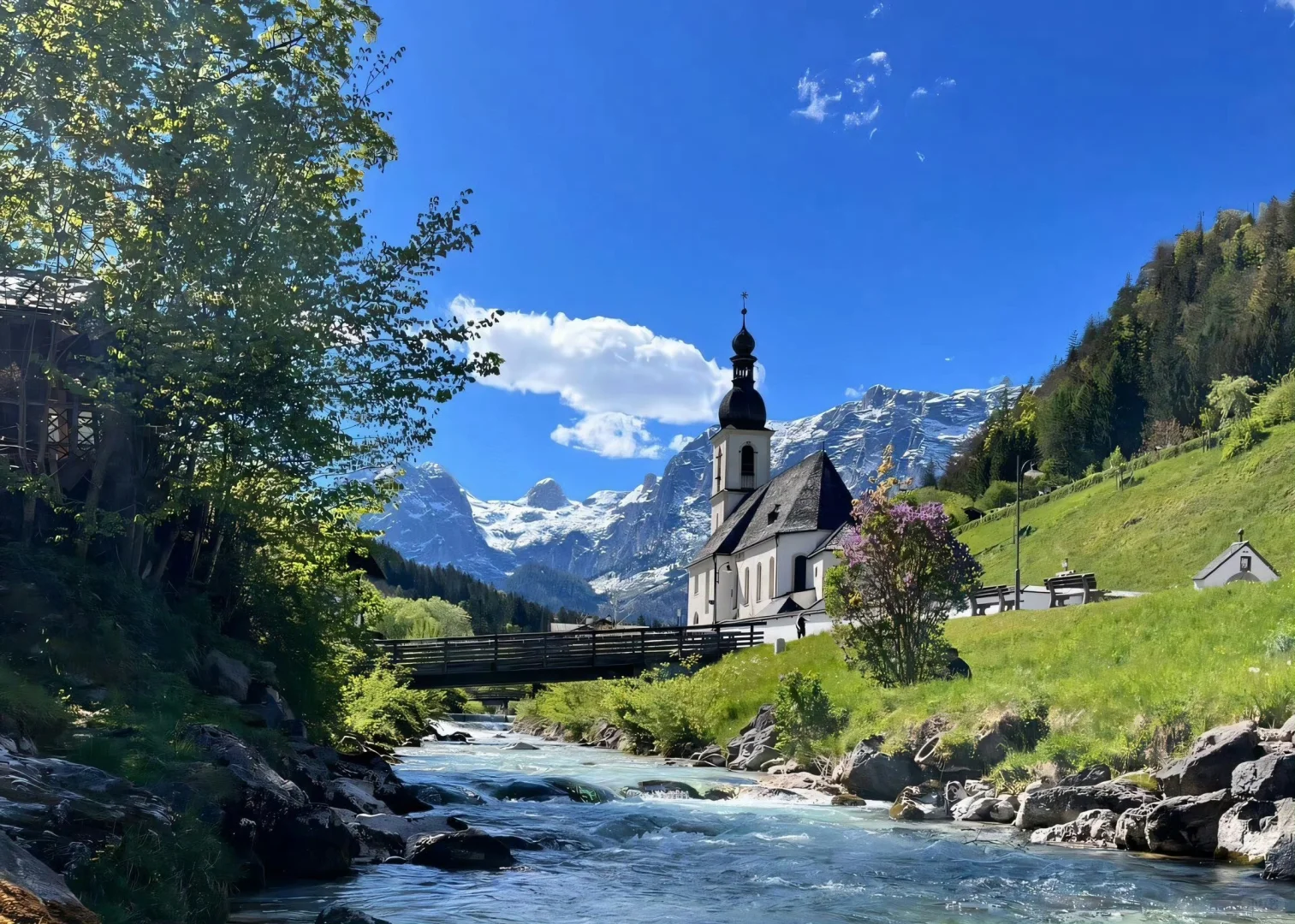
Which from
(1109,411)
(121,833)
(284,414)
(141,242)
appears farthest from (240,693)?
(1109,411)

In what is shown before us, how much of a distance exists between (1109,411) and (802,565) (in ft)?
247

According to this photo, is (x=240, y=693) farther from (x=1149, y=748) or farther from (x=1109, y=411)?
(x=1109, y=411)

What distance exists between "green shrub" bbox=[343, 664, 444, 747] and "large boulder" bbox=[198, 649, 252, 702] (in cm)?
584

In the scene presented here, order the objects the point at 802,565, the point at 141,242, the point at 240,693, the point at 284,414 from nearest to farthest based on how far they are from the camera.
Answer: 1. the point at 141,242
2. the point at 284,414
3. the point at 240,693
4. the point at 802,565

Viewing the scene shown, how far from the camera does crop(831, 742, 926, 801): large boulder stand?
21.4m

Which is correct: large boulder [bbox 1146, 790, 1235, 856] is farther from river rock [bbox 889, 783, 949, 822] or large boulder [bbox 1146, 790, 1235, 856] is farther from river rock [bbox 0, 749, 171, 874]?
river rock [bbox 0, 749, 171, 874]

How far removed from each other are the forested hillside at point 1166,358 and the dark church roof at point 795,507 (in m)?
41.3

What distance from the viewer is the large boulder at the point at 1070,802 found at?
1606cm

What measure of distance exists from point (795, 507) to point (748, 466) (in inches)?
877

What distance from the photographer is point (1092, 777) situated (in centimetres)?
1725

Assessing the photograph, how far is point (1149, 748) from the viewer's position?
17.5 m

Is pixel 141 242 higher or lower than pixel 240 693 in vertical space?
higher

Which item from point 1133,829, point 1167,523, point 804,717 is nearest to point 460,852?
point 1133,829

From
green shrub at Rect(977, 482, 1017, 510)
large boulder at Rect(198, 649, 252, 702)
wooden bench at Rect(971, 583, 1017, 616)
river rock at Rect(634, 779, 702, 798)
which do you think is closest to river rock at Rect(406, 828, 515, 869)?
large boulder at Rect(198, 649, 252, 702)
